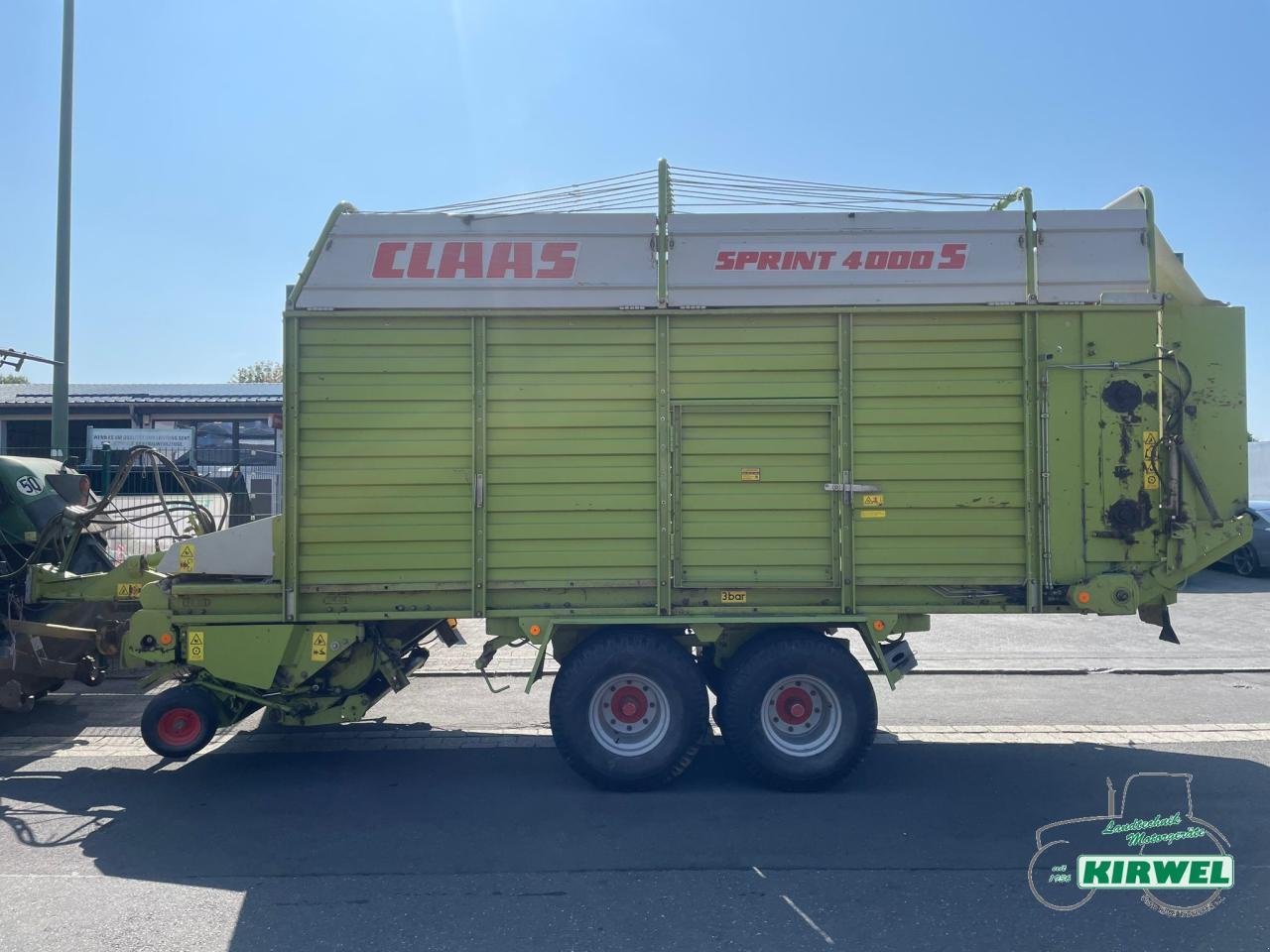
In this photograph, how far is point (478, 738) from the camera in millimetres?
6758

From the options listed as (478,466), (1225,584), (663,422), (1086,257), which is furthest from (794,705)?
(1225,584)

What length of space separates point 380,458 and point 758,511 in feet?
7.73

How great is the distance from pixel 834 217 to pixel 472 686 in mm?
5286

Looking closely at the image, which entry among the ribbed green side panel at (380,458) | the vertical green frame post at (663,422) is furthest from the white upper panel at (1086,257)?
the ribbed green side panel at (380,458)

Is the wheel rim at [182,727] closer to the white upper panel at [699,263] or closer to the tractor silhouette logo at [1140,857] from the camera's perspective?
Answer: the white upper panel at [699,263]

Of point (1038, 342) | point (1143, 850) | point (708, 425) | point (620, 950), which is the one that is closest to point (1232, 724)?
point (1143, 850)

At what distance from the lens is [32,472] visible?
736cm

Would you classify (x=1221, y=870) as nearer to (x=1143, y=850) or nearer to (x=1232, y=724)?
(x=1143, y=850)

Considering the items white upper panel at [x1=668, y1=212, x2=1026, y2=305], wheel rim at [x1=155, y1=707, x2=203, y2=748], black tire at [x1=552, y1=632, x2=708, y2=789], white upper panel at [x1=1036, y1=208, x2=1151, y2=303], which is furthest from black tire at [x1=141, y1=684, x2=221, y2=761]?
white upper panel at [x1=1036, y1=208, x2=1151, y2=303]

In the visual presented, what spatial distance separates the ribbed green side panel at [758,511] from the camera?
5.60 meters

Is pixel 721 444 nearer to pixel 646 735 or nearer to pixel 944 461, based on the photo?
pixel 944 461

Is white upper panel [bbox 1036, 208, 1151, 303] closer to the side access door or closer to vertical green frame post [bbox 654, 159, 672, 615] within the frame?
the side access door

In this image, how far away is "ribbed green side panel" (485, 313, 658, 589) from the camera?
5.59m

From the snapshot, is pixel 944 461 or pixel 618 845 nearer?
pixel 618 845
